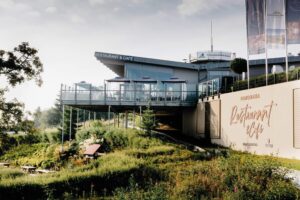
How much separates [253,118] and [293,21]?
568 centimetres

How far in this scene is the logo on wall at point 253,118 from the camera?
838 inches

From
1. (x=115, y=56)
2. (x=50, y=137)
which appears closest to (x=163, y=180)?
(x=115, y=56)

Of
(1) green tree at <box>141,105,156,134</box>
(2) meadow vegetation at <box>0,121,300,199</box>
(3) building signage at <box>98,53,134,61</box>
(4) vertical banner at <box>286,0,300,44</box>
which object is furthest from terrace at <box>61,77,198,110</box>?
(4) vertical banner at <box>286,0,300,44</box>

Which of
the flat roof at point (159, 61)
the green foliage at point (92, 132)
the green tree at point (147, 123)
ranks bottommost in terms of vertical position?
the green foliage at point (92, 132)

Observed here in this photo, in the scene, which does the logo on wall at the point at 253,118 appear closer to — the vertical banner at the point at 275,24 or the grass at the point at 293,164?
the vertical banner at the point at 275,24

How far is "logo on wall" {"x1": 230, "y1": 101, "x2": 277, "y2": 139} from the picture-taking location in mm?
21297

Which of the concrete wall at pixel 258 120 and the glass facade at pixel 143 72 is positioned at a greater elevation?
the glass facade at pixel 143 72

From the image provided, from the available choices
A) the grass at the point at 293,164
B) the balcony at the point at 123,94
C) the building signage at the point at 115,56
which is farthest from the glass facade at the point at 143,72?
the grass at the point at 293,164

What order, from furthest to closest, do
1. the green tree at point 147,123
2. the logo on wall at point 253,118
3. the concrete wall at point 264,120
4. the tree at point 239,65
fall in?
the tree at point 239,65
the green tree at point 147,123
the logo on wall at point 253,118
the concrete wall at point 264,120

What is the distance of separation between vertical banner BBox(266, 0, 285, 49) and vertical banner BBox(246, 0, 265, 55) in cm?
69

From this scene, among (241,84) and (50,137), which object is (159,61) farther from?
(50,137)

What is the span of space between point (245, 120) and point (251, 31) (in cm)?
524

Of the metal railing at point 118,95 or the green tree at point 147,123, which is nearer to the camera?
the green tree at point 147,123

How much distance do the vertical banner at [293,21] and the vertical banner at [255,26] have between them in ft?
5.58
